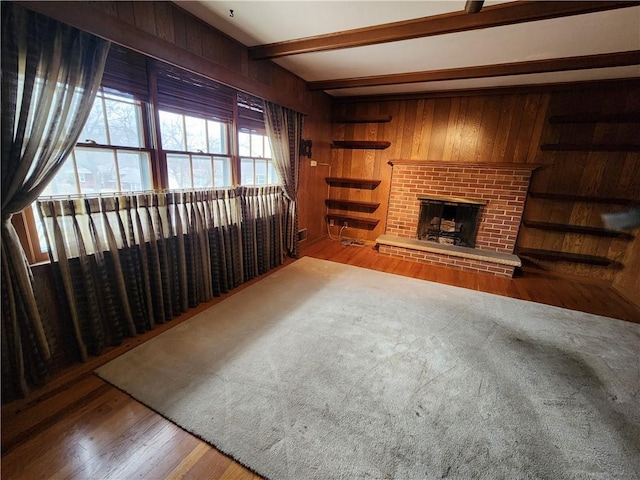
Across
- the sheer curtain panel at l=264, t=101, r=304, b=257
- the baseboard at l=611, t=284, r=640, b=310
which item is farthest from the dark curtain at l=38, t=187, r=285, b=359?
the baseboard at l=611, t=284, r=640, b=310

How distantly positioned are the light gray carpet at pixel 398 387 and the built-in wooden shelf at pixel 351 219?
→ 7.39 feet

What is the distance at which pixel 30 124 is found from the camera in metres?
1.44

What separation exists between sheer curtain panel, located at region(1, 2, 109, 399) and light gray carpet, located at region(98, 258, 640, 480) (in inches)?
18.1

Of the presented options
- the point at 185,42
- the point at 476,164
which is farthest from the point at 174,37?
the point at 476,164

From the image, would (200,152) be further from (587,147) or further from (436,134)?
(587,147)

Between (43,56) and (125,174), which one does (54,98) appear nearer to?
(43,56)

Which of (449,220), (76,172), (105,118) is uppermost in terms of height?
(105,118)

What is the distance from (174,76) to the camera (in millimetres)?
2186

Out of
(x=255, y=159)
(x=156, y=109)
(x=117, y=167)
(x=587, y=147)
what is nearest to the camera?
(x=117, y=167)

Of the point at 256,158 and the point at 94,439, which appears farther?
the point at 256,158

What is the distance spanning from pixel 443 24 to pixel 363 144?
2.64 m

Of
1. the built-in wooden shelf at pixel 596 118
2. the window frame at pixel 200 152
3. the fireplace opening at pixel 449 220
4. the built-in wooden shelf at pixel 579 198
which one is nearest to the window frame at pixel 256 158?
the window frame at pixel 200 152

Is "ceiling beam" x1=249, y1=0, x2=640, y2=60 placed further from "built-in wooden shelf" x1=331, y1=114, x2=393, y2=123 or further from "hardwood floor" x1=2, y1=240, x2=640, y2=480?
"hardwood floor" x1=2, y1=240, x2=640, y2=480

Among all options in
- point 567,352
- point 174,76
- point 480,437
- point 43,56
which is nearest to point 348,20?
point 174,76
